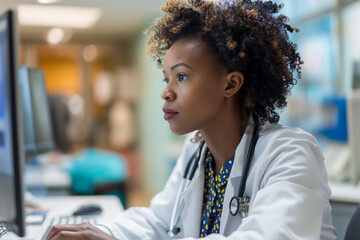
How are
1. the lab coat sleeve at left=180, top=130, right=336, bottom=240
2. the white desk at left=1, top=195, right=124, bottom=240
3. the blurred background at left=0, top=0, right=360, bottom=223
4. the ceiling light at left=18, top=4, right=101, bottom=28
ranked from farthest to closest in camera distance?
the ceiling light at left=18, top=4, right=101, bottom=28 < the blurred background at left=0, top=0, right=360, bottom=223 < the white desk at left=1, top=195, right=124, bottom=240 < the lab coat sleeve at left=180, top=130, right=336, bottom=240

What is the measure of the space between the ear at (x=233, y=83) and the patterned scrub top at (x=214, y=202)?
0.19 meters

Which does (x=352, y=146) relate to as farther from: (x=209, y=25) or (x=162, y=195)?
(x=209, y=25)

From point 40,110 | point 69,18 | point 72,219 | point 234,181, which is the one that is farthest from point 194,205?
point 69,18

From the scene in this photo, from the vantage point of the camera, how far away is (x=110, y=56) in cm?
694

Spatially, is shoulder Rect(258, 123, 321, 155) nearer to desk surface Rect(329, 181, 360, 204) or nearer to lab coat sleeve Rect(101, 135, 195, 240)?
lab coat sleeve Rect(101, 135, 195, 240)

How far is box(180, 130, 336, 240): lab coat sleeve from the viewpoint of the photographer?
80 centimetres

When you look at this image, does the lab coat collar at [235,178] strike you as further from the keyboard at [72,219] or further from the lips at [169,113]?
the keyboard at [72,219]

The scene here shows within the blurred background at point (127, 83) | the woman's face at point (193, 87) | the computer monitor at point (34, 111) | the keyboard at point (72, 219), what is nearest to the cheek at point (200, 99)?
the woman's face at point (193, 87)

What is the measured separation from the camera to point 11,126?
845 millimetres

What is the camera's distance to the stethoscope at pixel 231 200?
980mm

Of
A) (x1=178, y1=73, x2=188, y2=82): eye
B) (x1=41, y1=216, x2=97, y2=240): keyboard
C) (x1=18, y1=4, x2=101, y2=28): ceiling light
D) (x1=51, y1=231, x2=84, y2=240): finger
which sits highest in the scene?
(x1=18, y1=4, x2=101, y2=28): ceiling light

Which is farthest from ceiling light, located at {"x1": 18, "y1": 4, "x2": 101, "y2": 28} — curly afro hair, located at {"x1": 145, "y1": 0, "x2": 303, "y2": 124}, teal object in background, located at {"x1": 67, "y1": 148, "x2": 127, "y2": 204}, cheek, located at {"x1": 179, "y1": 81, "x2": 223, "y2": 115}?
cheek, located at {"x1": 179, "y1": 81, "x2": 223, "y2": 115}

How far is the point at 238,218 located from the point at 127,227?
1.16 ft

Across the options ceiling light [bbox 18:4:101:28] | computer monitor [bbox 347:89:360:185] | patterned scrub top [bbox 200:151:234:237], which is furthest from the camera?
ceiling light [bbox 18:4:101:28]
